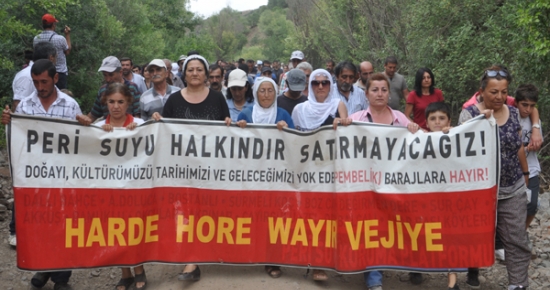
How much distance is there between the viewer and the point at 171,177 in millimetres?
5844

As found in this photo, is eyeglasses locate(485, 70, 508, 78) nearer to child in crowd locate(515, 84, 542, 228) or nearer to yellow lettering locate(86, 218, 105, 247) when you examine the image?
child in crowd locate(515, 84, 542, 228)

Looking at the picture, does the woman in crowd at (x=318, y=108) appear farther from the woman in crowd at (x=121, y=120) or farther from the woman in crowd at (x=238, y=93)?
the woman in crowd at (x=121, y=120)

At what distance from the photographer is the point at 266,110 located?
20.8 feet

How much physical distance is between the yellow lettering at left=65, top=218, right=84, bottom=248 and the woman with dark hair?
4824 millimetres

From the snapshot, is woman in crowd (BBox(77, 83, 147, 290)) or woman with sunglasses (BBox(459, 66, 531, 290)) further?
woman in crowd (BBox(77, 83, 147, 290))

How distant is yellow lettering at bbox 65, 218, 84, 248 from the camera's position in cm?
563

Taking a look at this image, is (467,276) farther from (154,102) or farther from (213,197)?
(154,102)

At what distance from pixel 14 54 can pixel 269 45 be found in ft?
219

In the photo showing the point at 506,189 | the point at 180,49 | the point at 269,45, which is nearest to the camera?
the point at 506,189

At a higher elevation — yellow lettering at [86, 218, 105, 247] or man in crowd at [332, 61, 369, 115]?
man in crowd at [332, 61, 369, 115]

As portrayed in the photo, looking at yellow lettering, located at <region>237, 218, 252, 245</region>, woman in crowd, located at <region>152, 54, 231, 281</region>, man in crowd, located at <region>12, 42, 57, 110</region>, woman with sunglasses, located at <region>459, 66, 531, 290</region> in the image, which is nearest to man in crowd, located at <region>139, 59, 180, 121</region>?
man in crowd, located at <region>12, 42, 57, 110</region>

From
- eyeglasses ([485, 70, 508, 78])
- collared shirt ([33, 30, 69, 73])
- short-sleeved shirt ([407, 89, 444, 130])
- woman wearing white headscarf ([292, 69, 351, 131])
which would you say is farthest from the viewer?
collared shirt ([33, 30, 69, 73])

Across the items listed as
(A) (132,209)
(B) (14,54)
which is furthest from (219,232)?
(B) (14,54)

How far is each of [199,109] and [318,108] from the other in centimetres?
121
